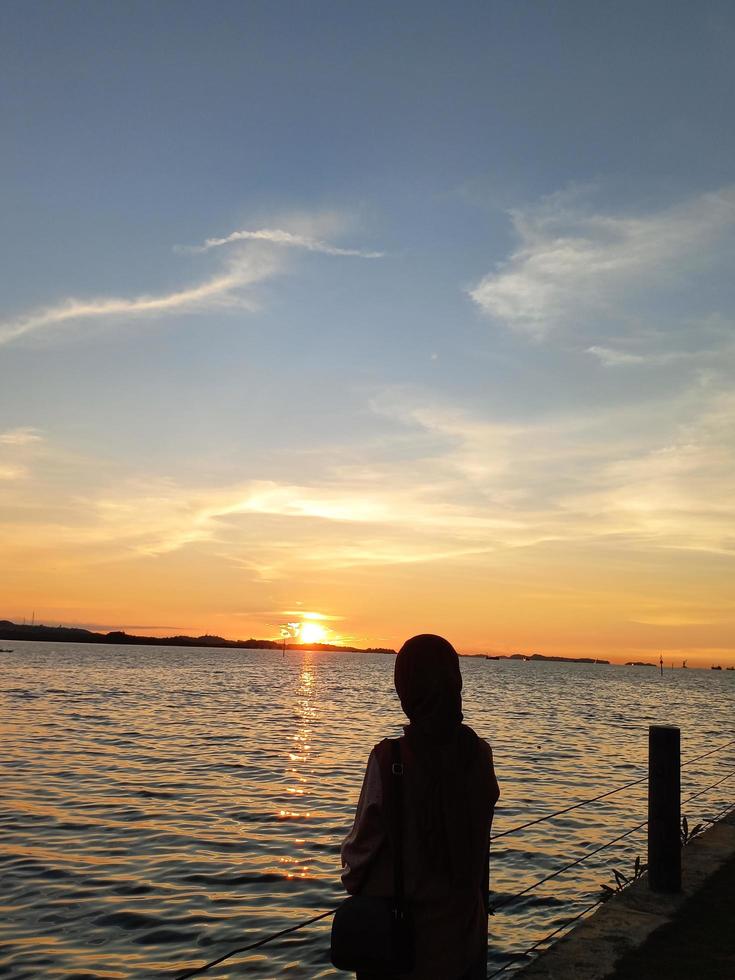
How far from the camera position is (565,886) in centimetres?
1277

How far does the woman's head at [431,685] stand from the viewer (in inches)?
129

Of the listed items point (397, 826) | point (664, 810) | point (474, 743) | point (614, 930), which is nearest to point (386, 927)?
point (397, 826)

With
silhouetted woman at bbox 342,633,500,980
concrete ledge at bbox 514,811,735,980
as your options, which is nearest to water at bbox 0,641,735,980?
concrete ledge at bbox 514,811,735,980

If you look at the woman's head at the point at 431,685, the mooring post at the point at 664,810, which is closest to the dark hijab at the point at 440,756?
the woman's head at the point at 431,685

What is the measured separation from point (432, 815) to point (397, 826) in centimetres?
15

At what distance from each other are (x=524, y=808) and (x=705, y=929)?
473 inches

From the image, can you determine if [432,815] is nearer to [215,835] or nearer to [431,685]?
[431,685]

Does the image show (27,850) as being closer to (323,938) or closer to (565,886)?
(323,938)

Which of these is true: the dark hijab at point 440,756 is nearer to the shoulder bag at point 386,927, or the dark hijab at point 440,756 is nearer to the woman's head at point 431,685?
the woman's head at point 431,685

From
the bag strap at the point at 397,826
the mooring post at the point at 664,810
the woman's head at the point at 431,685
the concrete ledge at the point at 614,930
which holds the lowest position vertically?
the concrete ledge at the point at 614,930

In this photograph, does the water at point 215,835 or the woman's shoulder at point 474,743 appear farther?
the water at point 215,835

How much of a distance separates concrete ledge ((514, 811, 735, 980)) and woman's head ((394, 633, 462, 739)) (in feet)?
13.3

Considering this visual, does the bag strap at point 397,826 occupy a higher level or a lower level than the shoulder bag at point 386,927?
higher

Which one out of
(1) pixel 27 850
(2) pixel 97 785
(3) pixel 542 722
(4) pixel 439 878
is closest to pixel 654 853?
(4) pixel 439 878
